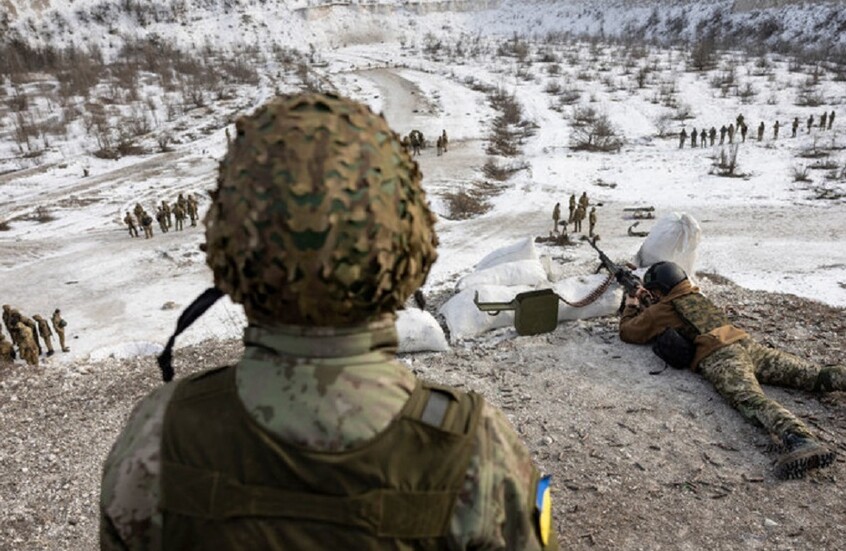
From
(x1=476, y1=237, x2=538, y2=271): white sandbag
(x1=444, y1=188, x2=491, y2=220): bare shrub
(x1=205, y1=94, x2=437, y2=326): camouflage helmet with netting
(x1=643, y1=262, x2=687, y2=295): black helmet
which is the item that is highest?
(x1=205, y1=94, x2=437, y2=326): camouflage helmet with netting

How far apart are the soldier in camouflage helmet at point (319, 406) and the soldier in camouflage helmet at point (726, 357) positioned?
→ 3232mm

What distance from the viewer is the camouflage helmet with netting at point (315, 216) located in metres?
0.97

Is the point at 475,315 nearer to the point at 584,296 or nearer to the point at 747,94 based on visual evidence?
the point at 584,296

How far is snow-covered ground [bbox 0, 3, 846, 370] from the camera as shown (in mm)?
7293

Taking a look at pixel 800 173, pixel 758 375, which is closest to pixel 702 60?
pixel 800 173

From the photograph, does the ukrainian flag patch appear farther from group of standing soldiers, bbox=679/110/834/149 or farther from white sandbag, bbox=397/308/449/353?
group of standing soldiers, bbox=679/110/834/149

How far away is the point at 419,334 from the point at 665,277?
197 cm

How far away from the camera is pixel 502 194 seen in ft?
37.1

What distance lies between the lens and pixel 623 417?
13.6ft

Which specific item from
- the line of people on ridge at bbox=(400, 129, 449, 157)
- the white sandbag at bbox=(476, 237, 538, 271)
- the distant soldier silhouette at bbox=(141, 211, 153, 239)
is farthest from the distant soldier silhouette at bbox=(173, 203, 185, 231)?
the line of people on ridge at bbox=(400, 129, 449, 157)

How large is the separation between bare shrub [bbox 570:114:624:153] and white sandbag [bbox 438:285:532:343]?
8.98 metres

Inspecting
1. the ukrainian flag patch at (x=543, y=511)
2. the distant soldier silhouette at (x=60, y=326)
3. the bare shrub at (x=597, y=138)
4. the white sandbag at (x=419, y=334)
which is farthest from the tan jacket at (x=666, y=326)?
the bare shrub at (x=597, y=138)

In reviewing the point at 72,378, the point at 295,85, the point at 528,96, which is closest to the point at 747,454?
the point at 72,378

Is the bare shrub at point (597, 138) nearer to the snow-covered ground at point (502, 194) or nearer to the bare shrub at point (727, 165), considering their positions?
the snow-covered ground at point (502, 194)
